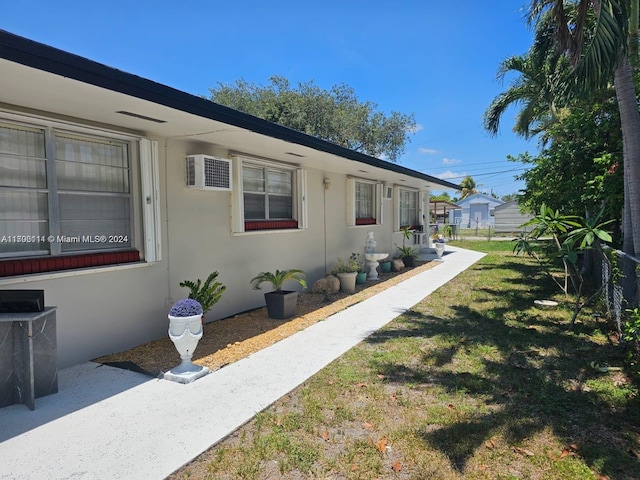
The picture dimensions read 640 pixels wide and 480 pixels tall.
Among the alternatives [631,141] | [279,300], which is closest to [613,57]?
[631,141]

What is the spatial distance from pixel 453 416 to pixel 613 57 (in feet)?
15.5

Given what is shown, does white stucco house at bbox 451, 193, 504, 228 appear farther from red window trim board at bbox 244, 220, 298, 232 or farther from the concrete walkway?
the concrete walkway

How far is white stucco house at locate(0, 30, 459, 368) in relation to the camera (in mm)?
3734

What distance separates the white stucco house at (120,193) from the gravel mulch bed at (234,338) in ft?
0.81

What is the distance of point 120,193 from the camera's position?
494 centimetres

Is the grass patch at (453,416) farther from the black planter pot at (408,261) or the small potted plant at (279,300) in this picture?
the black planter pot at (408,261)

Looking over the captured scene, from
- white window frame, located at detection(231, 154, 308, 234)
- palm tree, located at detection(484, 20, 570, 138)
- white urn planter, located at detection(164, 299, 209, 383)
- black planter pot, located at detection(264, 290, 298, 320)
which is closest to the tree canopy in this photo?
palm tree, located at detection(484, 20, 570, 138)

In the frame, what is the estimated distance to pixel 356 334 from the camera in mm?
5551

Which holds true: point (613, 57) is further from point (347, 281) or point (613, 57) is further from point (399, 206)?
point (399, 206)

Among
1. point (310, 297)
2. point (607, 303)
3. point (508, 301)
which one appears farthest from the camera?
point (310, 297)

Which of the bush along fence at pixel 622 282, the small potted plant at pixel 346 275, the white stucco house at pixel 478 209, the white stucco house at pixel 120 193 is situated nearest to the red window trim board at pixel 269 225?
the white stucco house at pixel 120 193

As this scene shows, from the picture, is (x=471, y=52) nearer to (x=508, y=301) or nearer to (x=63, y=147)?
(x=508, y=301)

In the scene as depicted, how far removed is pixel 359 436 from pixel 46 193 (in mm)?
3899

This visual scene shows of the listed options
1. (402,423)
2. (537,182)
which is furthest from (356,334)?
(537,182)
